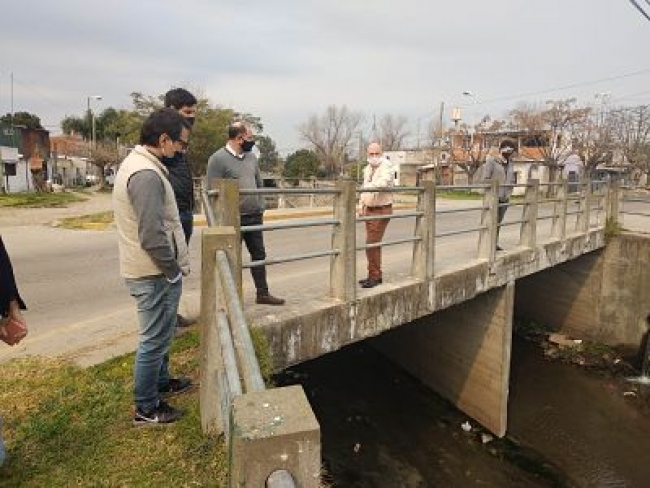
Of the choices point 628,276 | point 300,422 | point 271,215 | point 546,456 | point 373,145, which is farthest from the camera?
point 271,215

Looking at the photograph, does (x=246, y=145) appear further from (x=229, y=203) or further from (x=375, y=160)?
(x=375, y=160)

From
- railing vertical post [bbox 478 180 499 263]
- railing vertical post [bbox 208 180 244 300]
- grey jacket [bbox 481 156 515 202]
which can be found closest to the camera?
railing vertical post [bbox 208 180 244 300]

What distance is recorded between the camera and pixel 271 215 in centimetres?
1563

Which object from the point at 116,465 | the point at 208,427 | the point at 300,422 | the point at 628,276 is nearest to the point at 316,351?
the point at 208,427

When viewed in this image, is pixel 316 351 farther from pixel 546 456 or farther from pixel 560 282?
pixel 560 282

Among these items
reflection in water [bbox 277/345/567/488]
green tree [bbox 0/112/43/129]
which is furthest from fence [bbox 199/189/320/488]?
green tree [bbox 0/112/43/129]

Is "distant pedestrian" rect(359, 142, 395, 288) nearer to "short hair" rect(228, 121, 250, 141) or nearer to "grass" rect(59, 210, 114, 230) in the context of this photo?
"short hair" rect(228, 121, 250, 141)

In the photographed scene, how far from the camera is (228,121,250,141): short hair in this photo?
4645mm

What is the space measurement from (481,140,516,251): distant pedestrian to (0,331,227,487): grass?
5.50 metres

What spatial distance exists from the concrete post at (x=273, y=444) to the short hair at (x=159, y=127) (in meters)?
2.19

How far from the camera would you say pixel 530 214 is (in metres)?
8.76

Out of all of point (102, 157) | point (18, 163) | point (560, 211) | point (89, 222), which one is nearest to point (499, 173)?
point (560, 211)

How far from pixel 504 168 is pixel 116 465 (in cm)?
693

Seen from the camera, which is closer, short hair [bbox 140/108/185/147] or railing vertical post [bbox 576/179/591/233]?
short hair [bbox 140/108/185/147]
